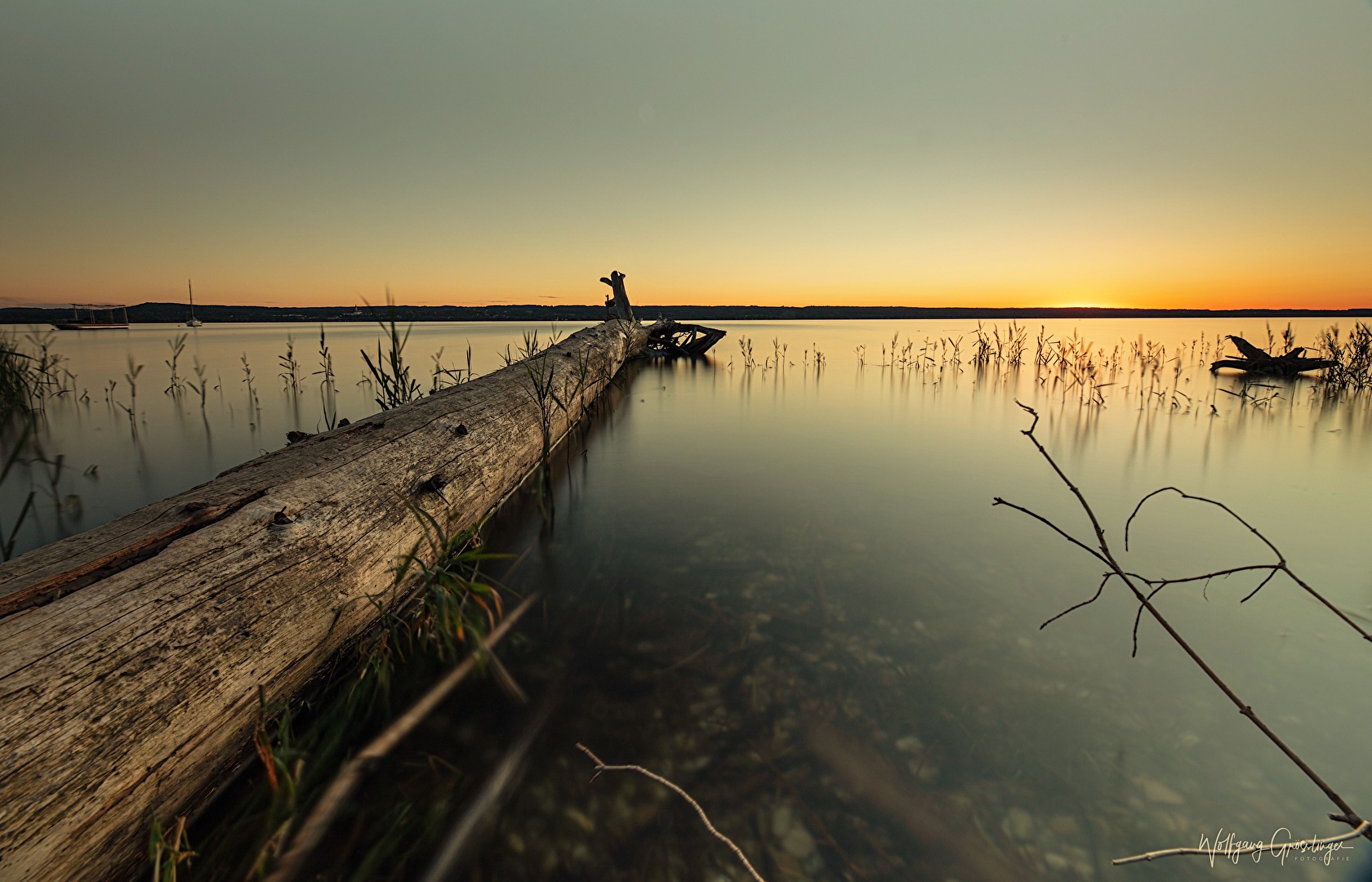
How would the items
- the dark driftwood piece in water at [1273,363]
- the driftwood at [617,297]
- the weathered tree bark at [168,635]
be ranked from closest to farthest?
the weathered tree bark at [168,635], the dark driftwood piece in water at [1273,363], the driftwood at [617,297]

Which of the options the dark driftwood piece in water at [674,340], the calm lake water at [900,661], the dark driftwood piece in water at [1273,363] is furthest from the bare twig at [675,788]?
the dark driftwood piece in water at [674,340]

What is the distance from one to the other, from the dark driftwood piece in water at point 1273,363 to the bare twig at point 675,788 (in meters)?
14.3

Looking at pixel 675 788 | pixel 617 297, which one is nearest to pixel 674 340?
pixel 617 297

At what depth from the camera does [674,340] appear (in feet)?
57.4

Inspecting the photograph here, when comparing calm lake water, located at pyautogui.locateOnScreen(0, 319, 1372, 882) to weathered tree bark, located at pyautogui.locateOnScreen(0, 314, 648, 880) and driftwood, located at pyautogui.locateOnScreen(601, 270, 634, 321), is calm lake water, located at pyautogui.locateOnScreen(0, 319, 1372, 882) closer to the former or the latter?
weathered tree bark, located at pyautogui.locateOnScreen(0, 314, 648, 880)

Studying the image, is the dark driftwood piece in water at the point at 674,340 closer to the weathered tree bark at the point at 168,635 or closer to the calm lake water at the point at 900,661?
the calm lake water at the point at 900,661

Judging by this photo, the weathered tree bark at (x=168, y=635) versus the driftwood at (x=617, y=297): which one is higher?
the driftwood at (x=617, y=297)

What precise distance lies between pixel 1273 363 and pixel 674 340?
1405cm

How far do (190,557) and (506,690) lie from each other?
38.8 inches

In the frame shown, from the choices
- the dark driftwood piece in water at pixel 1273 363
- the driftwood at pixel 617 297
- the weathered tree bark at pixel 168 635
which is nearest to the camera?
the weathered tree bark at pixel 168 635

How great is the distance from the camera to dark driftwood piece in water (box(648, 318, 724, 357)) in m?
16.2

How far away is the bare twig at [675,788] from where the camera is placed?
1.28 m

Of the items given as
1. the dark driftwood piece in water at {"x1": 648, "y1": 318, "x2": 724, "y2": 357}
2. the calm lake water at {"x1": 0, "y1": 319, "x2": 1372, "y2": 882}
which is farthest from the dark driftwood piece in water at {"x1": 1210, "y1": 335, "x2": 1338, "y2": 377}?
the dark driftwood piece in water at {"x1": 648, "y1": 318, "x2": 724, "y2": 357}

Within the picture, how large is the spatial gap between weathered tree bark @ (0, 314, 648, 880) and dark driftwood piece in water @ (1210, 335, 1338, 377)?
14998 millimetres
